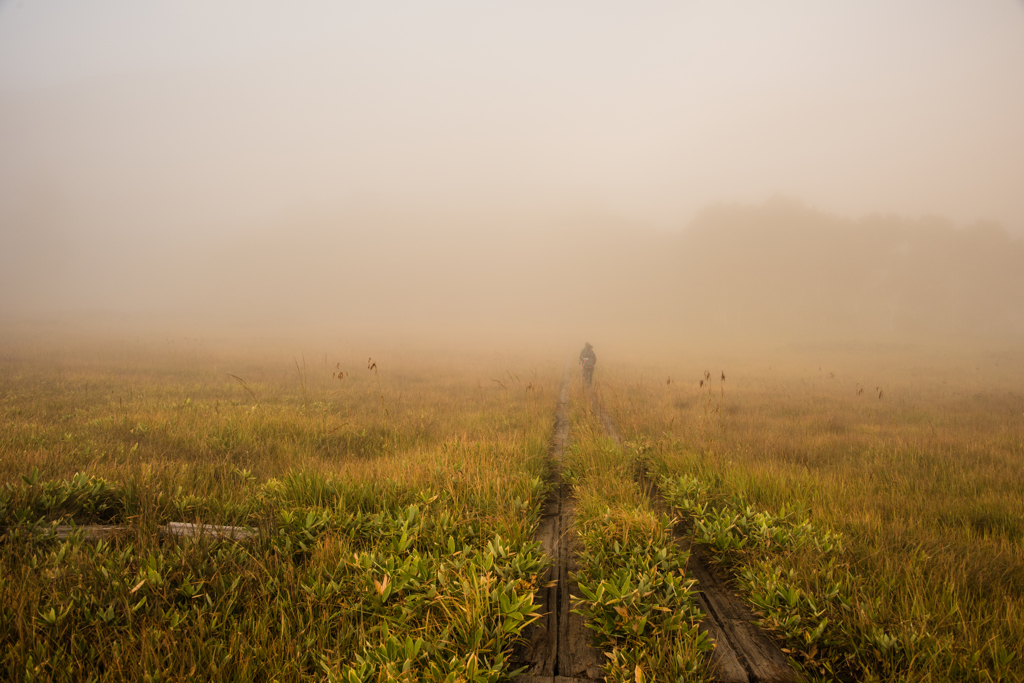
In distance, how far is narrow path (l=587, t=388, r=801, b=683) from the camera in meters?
2.55

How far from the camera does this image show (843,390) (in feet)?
55.6

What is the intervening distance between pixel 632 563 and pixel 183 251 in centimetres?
16956

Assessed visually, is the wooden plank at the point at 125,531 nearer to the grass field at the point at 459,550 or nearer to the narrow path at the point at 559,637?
the grass field at the point at 459,550

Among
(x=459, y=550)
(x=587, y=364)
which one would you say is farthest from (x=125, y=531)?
(x=587, y=364)

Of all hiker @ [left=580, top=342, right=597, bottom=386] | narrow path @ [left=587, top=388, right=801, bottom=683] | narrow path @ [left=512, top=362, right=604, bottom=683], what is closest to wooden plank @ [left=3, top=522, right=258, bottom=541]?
narrow path @ [left=512, top=362, right=604, bottom=683]

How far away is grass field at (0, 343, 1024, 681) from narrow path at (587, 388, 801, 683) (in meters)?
0.14

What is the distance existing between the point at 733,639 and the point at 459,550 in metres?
2.25

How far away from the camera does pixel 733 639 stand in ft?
9.43

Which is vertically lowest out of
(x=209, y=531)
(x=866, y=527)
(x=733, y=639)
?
(x=733, y=639)

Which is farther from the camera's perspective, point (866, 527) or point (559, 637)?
point (866, 527)

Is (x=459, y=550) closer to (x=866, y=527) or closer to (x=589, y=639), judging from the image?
(x=589, y=639)

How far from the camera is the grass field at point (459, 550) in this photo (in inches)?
95.5

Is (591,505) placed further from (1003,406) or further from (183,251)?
(183,251)

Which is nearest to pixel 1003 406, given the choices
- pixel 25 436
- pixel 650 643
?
pixel 650 643
